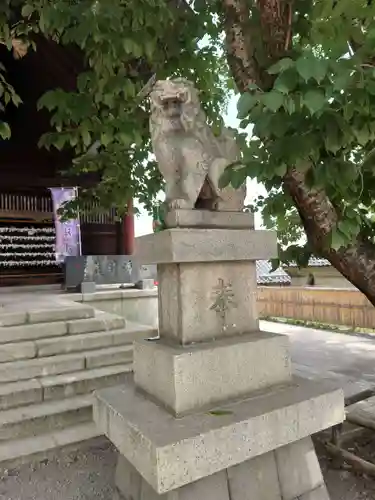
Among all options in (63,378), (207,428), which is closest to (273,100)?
Result: (207,428)

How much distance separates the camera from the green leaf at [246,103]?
5.50 ft

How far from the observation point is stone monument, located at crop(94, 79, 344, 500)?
2.14m

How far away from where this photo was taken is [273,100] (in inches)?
60.7

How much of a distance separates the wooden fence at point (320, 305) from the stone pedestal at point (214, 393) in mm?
7418

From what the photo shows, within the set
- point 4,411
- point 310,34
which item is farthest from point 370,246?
point 4,411

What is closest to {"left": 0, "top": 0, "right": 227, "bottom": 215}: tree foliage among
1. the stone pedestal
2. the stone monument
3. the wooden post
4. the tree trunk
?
the tree trunk

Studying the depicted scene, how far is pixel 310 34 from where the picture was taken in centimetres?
320

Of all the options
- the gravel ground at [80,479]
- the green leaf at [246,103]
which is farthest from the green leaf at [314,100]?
the gravel ground at [80,479]

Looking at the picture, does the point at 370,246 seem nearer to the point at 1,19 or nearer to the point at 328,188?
the point at 328,188

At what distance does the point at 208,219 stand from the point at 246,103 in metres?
0.91

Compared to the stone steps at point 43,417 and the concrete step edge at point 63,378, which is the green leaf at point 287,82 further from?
the concrete step edge at point 63,378

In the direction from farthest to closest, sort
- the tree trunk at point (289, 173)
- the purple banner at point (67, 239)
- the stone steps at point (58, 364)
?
the purple banner at point (67, 239) < the stone steps at point (58, 364) < the tree trunk at point (289, 173)

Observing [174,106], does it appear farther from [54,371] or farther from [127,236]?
[127,236]

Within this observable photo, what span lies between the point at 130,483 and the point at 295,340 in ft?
22.4
